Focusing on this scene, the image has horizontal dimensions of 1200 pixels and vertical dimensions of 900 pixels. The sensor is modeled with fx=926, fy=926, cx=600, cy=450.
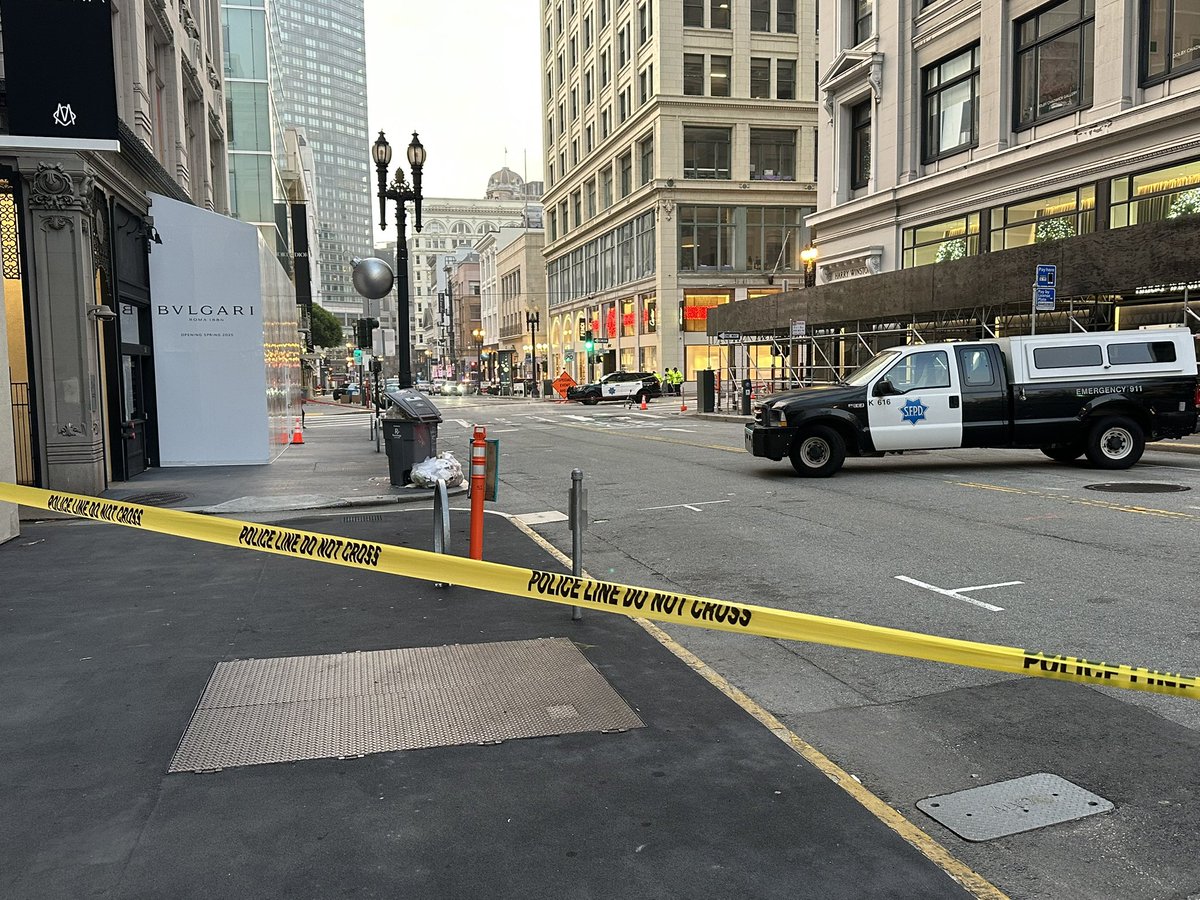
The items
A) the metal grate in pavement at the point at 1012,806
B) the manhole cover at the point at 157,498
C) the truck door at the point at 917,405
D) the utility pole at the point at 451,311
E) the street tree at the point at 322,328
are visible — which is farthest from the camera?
the utility pole at the point at 451,311

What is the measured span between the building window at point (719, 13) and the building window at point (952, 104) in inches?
1207

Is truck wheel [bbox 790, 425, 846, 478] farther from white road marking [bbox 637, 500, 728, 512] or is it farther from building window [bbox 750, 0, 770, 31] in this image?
building window [bbox 750, 0, 770, 31]

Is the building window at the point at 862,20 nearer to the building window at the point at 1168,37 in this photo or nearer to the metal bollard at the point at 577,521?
the building window at the point at 1168,37

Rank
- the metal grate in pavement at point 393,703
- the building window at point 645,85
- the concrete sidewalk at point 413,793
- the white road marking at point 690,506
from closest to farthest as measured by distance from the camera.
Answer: the concrete sidewalk at point 413,793
the metal grate in pavement at point 393,703
the white road marking at point 690,506
the building window at point 645,85

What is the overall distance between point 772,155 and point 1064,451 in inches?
1998

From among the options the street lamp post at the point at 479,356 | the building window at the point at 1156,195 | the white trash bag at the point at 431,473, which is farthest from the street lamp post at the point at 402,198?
the street lamp post at the point at 479,356

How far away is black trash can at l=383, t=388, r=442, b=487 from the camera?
14.4 m

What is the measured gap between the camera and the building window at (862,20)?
120 ft

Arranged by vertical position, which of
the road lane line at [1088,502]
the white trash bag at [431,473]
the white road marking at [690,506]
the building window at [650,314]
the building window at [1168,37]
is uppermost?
the building window at [1168,37]

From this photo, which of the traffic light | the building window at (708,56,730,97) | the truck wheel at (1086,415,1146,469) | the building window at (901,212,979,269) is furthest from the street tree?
the truck wheel at (1086,415,1146,469)

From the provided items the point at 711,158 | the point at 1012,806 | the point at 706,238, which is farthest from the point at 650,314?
the point at 1012,806

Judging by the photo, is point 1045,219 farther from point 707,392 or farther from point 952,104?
point 707,392

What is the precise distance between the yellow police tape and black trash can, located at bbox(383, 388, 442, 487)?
8.22m

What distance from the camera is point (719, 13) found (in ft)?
199
